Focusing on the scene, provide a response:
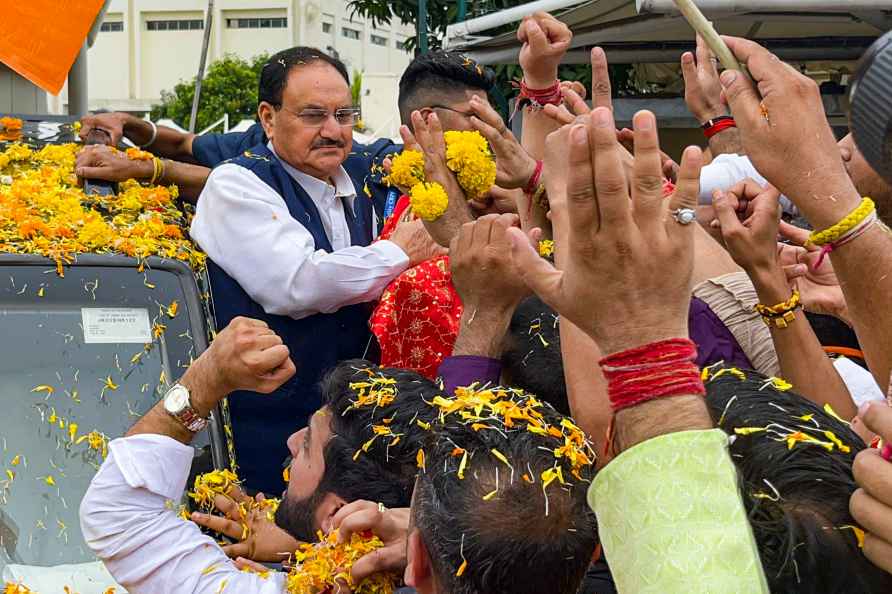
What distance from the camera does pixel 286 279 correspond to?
386 centimetres

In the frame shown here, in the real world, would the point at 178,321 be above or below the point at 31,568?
above

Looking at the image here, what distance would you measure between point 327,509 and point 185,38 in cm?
5223

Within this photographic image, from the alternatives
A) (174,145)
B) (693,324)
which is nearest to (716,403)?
(693,324)

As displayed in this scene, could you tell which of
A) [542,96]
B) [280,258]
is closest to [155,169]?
[280,258]

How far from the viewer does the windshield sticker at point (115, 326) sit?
344cm

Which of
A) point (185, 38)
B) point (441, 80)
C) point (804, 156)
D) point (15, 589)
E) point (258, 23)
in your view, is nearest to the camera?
point (804, 156)

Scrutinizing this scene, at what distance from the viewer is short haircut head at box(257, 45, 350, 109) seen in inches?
174

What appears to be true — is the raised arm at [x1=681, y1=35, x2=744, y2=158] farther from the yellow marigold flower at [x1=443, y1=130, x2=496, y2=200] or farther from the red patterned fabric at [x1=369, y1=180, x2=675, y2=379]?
the red patterned fabric at [x1=369, y1=180, x2=675, y2=379]

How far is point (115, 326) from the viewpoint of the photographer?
A: 11.4 ft

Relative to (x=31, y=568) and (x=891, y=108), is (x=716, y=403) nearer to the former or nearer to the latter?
(x=891, y=108)

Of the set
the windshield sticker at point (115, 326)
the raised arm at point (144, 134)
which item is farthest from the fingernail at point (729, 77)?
the raised arm at point (144, 134)

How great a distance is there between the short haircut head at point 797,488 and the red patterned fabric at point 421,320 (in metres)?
1.53

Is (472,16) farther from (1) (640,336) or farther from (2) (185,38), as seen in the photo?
(2) (185,38)

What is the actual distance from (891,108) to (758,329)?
4.94 feet
